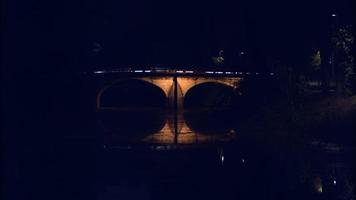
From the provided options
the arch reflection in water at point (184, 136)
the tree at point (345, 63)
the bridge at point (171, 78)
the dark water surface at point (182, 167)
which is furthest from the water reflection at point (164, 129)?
the tree at point (345, 63)

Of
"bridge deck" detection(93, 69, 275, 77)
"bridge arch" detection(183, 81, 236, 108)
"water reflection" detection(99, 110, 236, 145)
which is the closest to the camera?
"water reflection" detection(99, 110, 236, 145)

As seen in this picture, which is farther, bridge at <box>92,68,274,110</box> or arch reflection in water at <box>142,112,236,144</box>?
bridge at <box>92,68,274,110</box>

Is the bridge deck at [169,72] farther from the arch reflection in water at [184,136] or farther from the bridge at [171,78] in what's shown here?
the arch reflection in water at [184,136]

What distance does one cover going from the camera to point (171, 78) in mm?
69875

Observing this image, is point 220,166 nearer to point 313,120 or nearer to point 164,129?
point 313,120

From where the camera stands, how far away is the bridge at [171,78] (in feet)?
214

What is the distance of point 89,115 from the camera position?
59125 millimetres

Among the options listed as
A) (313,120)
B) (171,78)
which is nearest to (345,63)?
(313,120)

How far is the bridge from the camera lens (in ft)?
214

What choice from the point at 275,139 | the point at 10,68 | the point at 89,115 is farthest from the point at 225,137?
the point at 89,115

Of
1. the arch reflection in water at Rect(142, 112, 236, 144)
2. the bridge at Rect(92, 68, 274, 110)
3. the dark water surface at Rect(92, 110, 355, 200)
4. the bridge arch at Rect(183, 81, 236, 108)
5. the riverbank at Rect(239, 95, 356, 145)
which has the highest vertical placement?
the bridge at Rect(92, 68, 274, 110)

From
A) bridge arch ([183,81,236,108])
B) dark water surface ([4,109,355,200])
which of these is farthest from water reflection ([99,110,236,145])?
bridge arch ([183,81,236,108])

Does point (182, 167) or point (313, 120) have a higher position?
point (313, 120)

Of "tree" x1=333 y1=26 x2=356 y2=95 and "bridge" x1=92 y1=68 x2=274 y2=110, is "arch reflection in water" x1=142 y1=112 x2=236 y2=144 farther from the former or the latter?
"bridge" x1=92 y1=68 x2=274 y2=110
